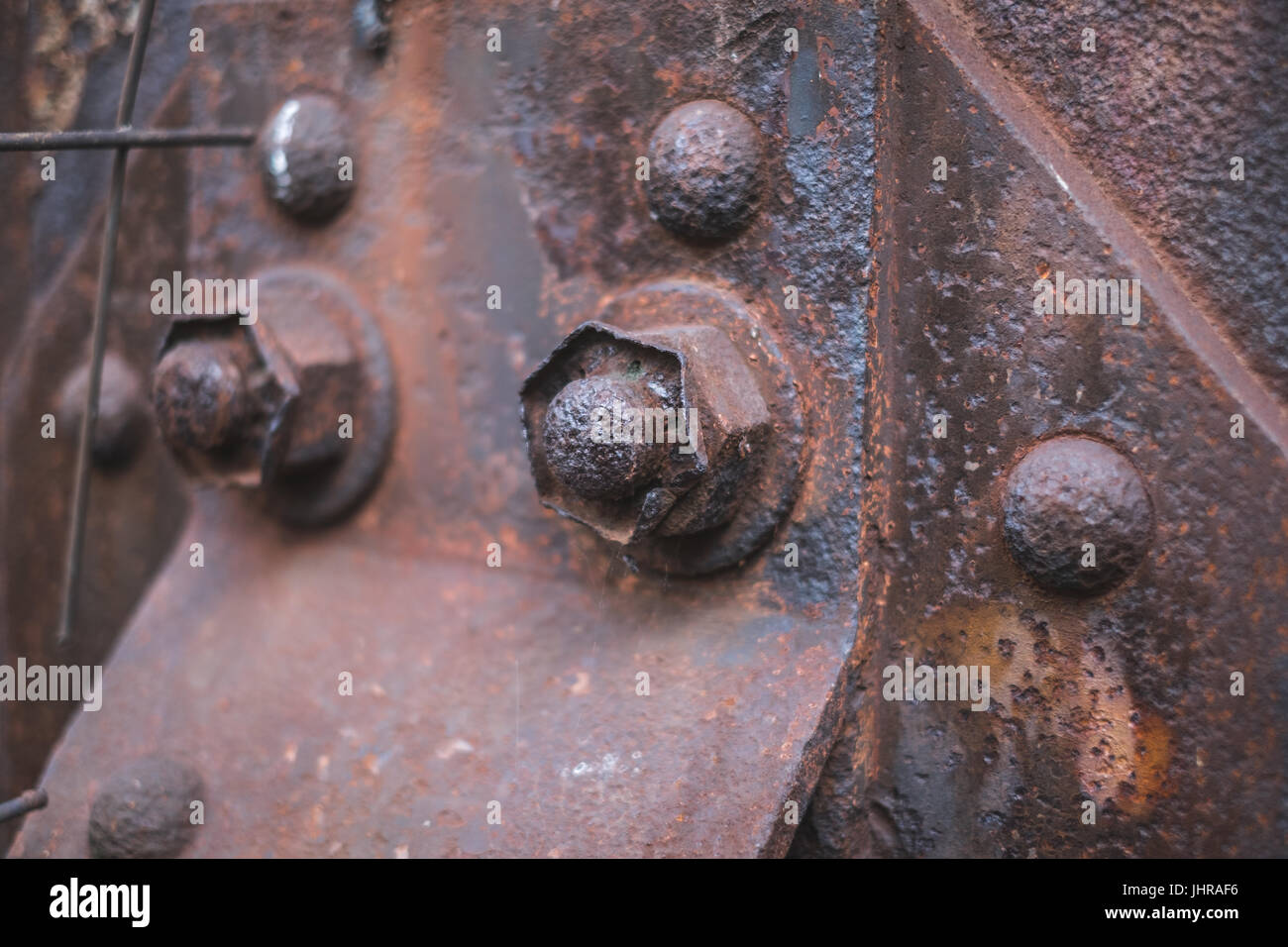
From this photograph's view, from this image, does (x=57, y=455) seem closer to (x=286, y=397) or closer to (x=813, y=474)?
(x=286, y=397)

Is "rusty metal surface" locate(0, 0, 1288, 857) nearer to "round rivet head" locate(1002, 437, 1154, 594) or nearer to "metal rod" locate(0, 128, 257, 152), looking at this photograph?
"round rivet head" locate(1002, 437, 1154, 594)

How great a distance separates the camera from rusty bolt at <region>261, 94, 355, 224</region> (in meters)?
1.25

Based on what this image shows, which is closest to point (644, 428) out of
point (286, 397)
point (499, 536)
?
point (499, 536)

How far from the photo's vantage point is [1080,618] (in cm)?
97

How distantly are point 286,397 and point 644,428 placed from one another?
443mm

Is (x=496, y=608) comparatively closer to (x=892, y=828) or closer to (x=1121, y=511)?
(x=892, y=828)

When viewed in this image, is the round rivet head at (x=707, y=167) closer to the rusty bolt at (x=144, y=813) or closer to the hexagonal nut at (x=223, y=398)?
→ the hexagonal nut at (x=223, y=398)

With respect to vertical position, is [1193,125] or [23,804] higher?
[1193,125]

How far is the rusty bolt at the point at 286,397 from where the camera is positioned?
112 cm

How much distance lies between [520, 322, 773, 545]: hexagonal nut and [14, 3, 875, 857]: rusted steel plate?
0.07m

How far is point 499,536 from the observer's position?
1.19 m

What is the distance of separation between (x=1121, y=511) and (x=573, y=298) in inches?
22.9

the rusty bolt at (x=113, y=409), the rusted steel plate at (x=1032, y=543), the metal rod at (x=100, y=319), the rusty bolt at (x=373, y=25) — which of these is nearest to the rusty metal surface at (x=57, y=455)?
the rusty bolt at (x=113, y=409)

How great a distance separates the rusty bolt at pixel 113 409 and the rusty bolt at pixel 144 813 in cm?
60
